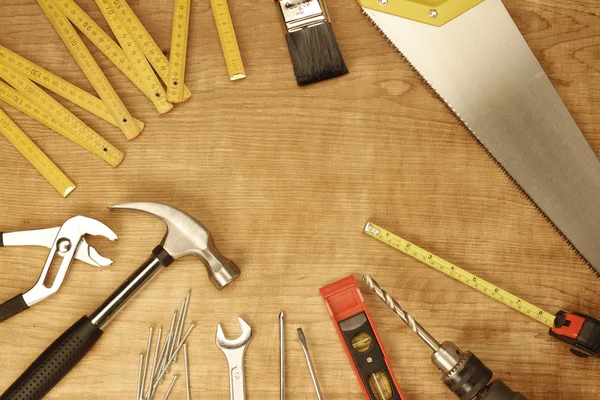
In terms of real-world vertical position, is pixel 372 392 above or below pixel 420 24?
below

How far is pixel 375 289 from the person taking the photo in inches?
84.7

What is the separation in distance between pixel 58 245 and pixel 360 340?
1.12 m

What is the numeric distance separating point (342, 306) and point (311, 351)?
0.69 ft

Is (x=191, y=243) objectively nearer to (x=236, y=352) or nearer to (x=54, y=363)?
(x=236, y=352)

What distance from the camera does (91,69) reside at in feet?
7.55

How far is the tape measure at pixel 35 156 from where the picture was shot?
2275 millimetres

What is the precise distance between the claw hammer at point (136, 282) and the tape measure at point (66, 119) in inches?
9.0

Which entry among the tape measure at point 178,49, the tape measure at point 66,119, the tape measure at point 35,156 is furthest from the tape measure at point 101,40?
the tape measure at point 35,156

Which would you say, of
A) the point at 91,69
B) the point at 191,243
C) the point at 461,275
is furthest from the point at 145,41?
the point at 461,275

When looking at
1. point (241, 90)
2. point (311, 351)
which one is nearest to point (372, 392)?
point (311, 351)

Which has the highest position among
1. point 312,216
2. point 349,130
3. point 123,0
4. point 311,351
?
point 123,0

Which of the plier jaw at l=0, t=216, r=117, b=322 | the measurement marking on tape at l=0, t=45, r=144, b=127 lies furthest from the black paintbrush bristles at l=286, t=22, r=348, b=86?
the plier jaw at l=0, t=216, r=117, b=322

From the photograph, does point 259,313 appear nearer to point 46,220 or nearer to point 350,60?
point 46,220

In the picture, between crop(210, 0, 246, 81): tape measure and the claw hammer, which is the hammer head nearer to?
the claw hammer
